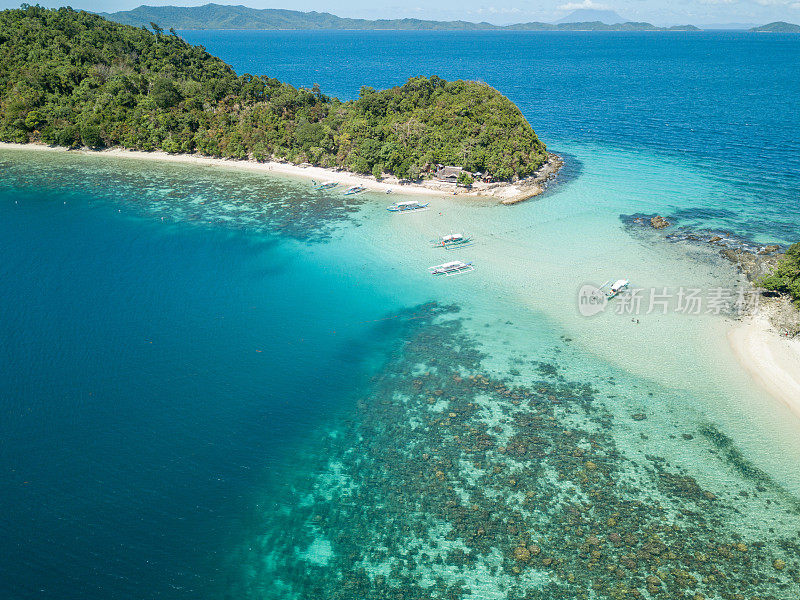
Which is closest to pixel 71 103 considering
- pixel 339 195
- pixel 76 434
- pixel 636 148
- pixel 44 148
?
pixel 44 148

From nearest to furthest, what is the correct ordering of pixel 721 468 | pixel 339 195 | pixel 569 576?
pixel 569 576, pixel 721 468, pixel 339 195

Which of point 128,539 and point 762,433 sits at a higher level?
point 762,433

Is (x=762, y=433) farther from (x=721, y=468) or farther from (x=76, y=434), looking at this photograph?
(x=76, y=434)

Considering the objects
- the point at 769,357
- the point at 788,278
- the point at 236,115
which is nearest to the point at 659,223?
the point at 788,278

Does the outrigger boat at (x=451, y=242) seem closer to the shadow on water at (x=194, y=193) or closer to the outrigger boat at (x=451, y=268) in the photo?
the outrigger boat at (x=451, y=268)

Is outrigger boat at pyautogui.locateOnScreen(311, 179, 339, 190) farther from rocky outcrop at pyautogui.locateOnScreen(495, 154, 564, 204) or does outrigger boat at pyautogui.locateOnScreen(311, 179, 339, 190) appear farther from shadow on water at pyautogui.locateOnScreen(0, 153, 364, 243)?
rocky outcrop at pyautogui.locateOnScreen(495, 154, 564, 204)

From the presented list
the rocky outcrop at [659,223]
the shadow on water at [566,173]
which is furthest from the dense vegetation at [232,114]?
the rocky outcrop at [659,223]

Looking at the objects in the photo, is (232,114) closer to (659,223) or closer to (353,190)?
(353,190)
